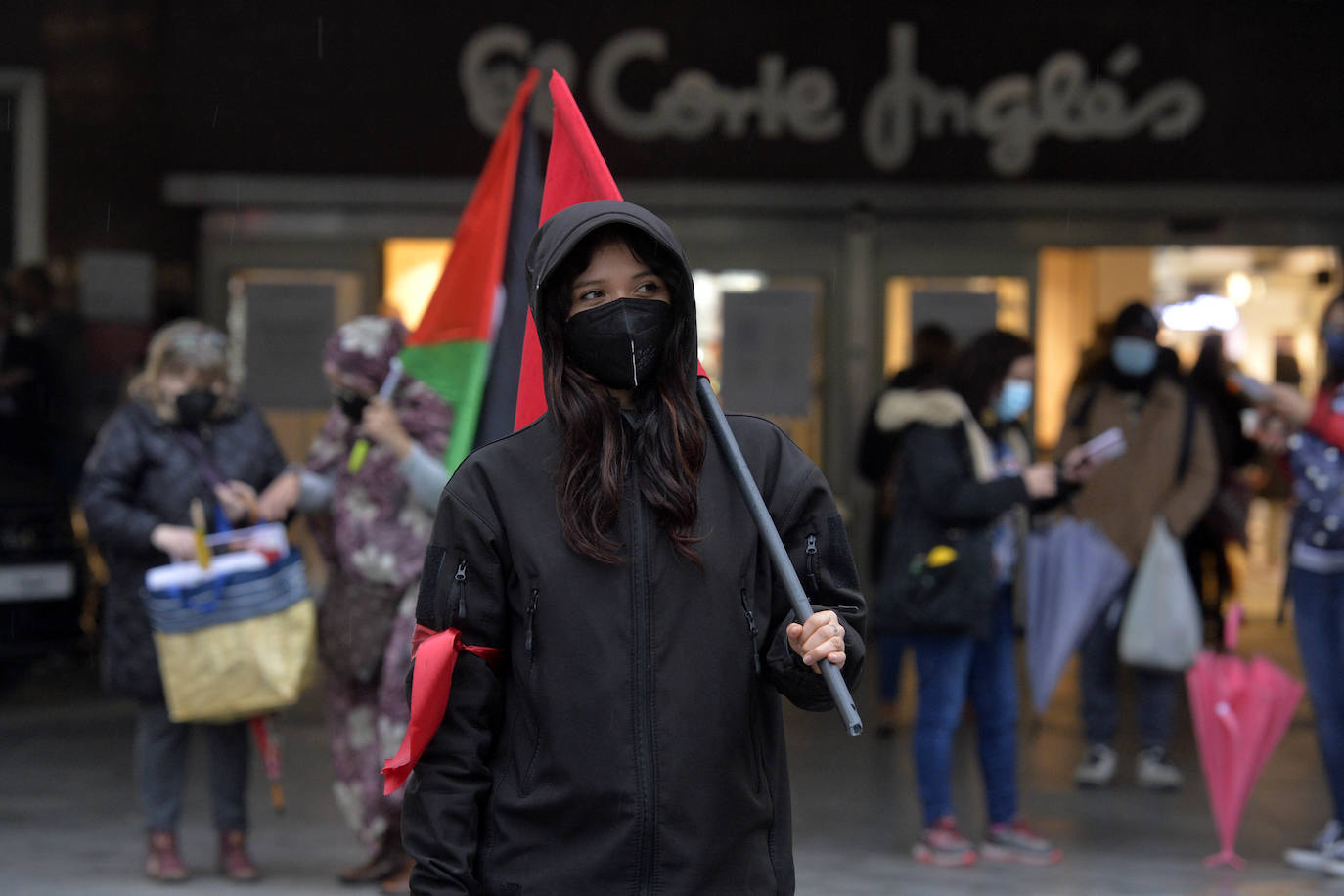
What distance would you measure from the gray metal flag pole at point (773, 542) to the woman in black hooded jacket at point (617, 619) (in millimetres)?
29

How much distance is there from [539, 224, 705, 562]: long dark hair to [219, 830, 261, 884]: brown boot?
360 cm

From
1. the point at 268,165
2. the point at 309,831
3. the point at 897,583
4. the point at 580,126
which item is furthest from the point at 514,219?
the point at 268,165

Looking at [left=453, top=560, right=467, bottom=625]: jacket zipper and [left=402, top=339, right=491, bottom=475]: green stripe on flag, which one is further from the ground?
[left=402, top=339, right=491, bottom=475]: green stripe on flag

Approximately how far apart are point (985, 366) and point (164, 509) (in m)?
2.96

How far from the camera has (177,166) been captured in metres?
9.90

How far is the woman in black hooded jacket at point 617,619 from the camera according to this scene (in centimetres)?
245

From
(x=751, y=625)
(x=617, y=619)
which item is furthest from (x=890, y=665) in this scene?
(x=617, y=619)

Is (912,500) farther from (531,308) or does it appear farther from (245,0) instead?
(245,0)

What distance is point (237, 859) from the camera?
5637mm

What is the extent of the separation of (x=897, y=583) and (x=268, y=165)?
5.57 meters

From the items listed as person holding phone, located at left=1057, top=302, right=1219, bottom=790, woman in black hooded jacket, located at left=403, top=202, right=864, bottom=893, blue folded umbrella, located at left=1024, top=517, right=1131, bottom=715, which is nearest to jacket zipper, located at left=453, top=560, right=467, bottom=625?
woman in black hooded jacket, located at left=403, top=202, right=864, bottom=893

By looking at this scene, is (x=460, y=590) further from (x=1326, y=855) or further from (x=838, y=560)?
(x=1326, y=855)

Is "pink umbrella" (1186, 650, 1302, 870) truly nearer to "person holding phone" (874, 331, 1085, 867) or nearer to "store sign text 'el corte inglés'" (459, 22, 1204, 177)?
"person holding phone" (874, 331, 1085, 867)

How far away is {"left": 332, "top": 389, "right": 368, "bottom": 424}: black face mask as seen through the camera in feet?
18.0
